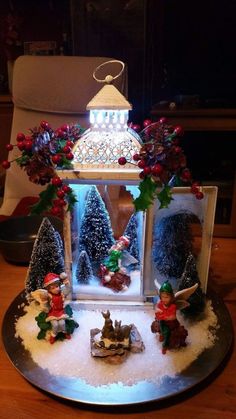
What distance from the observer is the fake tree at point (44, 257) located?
1031mm

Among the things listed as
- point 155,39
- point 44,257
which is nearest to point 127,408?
point 44,257

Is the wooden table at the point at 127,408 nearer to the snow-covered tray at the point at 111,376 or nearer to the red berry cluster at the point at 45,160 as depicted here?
the snow-covered tray at the point at 111,376

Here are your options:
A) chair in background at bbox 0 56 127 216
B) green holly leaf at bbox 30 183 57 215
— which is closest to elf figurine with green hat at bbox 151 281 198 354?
green holly leaf at bbox 30 183 57 215

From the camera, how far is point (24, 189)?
1.85 meters

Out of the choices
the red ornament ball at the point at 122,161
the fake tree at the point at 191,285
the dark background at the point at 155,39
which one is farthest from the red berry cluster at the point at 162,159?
the dark background at the point at 155,39

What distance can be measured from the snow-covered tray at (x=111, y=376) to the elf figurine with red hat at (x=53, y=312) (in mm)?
27

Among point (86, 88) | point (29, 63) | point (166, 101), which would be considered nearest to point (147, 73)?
point (166, 101)

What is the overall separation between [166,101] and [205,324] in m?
1.19

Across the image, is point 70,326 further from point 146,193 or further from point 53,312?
point 146,193

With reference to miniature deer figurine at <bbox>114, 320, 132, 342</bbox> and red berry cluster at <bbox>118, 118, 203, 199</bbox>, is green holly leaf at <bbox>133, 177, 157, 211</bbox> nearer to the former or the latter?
red berry cluster at <bbox>118, 118, 203, 199</bbox>

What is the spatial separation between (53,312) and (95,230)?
0.92ft

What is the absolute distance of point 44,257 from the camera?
1.03 metres

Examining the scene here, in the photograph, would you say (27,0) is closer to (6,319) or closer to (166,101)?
(166,101)

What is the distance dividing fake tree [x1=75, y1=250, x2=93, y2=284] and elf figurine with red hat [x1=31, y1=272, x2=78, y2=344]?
5.0 inches
